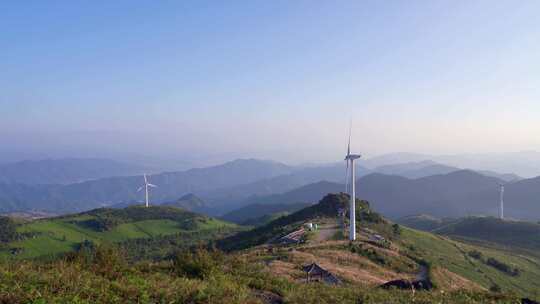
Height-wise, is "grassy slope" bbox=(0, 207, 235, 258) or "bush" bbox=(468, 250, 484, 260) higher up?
"bush" bbox=(468, 250, 484, 260)

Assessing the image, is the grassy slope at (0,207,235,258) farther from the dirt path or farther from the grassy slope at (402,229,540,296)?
the grassy slope at (402,229,540,296)

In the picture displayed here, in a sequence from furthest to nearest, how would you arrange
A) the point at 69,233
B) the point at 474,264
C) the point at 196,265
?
the point at 69,233, the point at 474,264, the point at 196,265

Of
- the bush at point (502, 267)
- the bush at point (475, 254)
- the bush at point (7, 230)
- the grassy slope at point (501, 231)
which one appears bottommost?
the bush at point (7, 230)

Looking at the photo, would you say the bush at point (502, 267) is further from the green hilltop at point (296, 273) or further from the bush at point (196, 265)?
the bush at point (196, 265)

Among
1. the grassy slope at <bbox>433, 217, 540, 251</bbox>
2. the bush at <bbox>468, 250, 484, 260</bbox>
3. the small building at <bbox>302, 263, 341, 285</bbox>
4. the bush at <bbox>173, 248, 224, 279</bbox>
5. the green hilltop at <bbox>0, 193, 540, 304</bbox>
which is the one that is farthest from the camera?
the grassy slope at <bbox>433, 217, 540, 251</bbox>

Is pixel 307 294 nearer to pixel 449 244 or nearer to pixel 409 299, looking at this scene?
pixel 409 299

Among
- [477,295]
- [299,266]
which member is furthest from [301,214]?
[477,295]

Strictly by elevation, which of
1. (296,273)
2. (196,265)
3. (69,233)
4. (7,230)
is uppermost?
(196,265)

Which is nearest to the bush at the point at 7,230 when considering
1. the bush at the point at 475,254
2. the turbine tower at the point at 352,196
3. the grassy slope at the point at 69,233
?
the grassy slope at the point at 69,233

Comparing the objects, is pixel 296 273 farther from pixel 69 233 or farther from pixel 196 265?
pixel 69 233

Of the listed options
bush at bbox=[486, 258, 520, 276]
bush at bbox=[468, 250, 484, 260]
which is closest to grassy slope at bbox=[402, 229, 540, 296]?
bush at bbox=[468, 250, 484, 260]

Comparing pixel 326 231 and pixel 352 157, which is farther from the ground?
pixel 352 157

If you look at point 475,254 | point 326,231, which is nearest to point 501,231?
point 475,254

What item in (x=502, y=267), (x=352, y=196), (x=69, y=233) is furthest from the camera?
(x=69, y=233)
